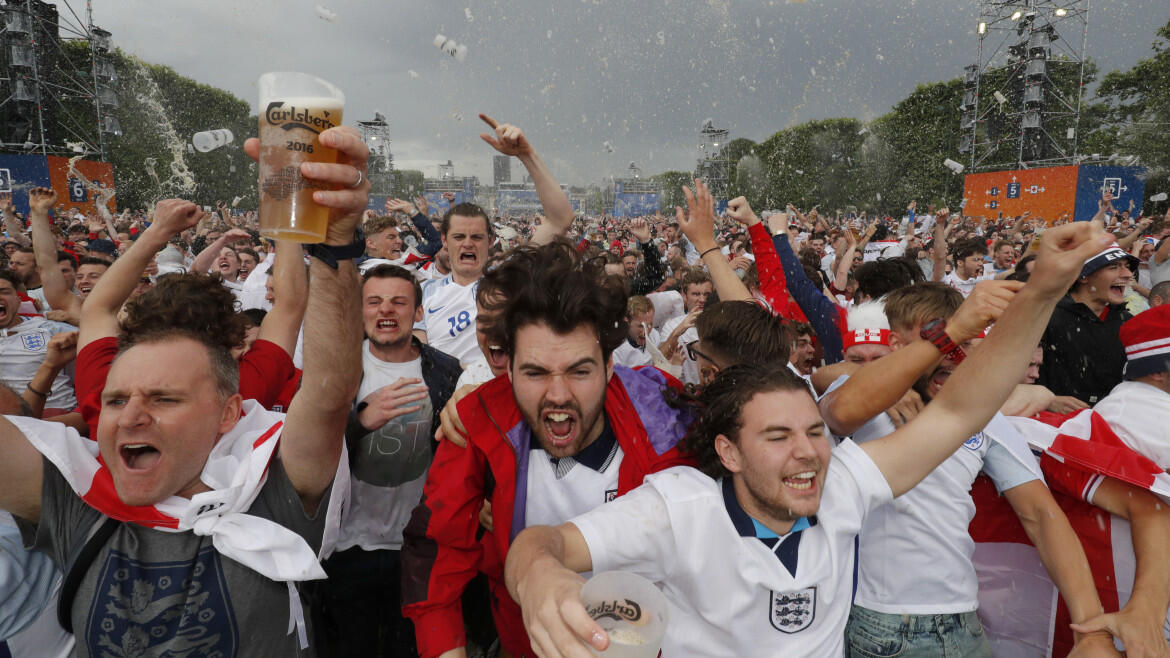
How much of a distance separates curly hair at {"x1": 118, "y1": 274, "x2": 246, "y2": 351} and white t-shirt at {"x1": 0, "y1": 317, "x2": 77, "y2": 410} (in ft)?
8.37

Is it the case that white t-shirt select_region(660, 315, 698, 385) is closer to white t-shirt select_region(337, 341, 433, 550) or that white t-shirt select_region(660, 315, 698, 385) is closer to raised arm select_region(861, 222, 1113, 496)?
white t-shirt select_region(337, 341, 433, 550)

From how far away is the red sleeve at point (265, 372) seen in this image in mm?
2518

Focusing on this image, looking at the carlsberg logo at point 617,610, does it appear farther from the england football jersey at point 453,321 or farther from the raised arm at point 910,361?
the england football jersey at point 453,321

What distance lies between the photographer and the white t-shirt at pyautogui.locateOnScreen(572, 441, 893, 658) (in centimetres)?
165

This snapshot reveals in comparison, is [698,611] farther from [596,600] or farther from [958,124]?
[958,124]

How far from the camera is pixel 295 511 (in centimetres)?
176

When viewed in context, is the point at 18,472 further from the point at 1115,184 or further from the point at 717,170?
the point at 717,170

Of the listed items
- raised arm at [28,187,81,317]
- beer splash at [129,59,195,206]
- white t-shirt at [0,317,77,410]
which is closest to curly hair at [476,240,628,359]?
white t-shirt at [0,317,77,410]

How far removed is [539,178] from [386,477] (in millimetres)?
1737

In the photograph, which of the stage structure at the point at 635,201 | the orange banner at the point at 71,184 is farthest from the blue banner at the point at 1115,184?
the orange banner at the point at 71,184

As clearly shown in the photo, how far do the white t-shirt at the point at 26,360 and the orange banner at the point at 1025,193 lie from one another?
3297 cm

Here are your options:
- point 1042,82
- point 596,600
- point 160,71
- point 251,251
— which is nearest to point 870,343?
point 596,600

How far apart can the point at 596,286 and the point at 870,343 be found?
1.56 metres

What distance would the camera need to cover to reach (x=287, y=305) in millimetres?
2666
